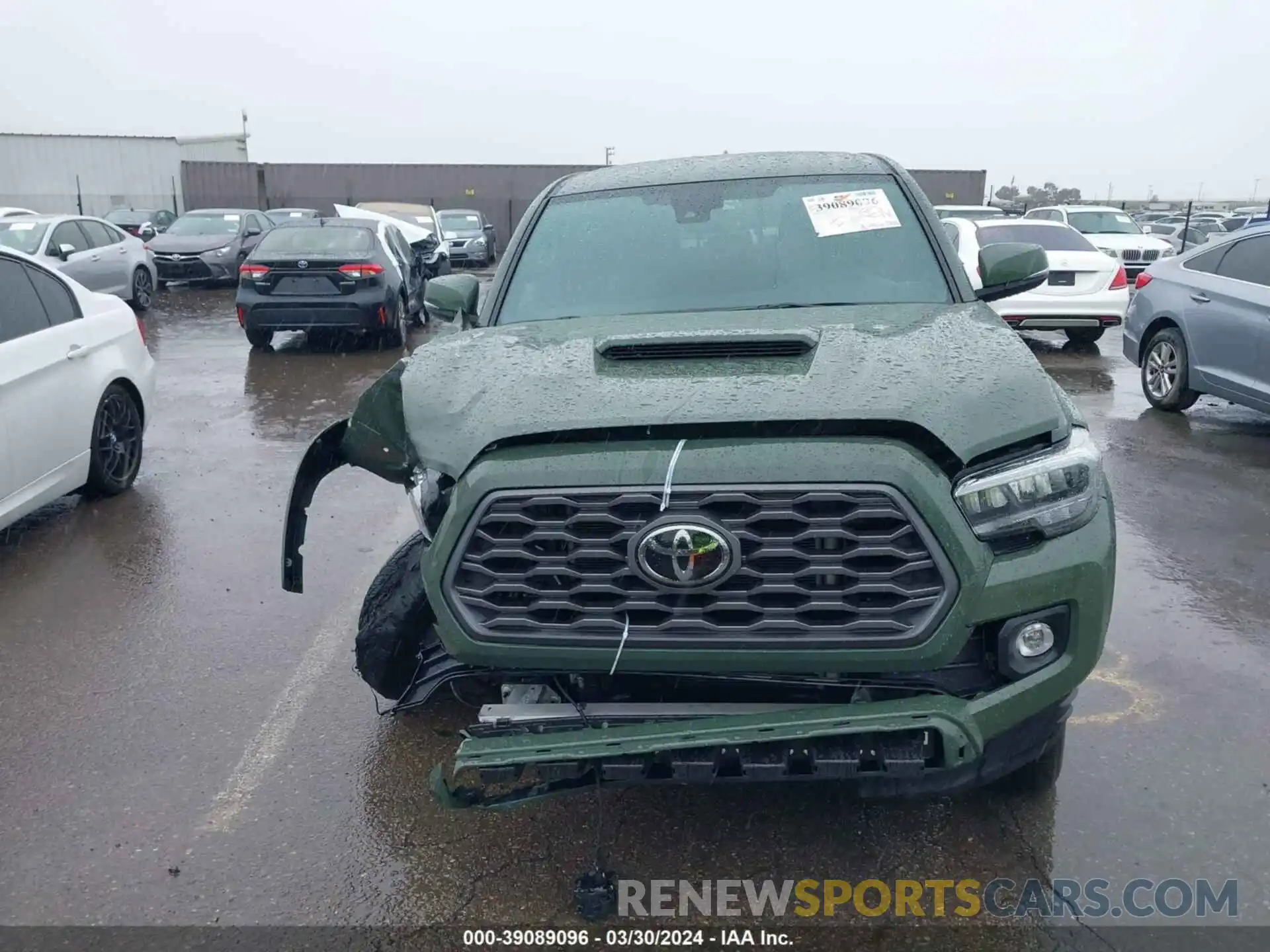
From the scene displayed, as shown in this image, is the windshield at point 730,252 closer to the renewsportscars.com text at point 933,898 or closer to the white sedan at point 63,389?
the renewsportscars.com text at point 933,898

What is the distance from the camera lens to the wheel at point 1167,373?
8633 mm

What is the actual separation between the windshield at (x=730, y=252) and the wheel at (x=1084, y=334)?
9.44 m

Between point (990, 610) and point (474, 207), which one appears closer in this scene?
point (990, 610)

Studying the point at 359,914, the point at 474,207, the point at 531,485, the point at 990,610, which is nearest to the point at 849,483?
the point at 990,610

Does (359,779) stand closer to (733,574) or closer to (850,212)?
(733,574)

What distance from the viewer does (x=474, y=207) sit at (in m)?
36.8

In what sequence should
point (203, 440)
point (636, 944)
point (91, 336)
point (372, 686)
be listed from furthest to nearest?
point (203, 440) → point (91, 336) → point (372, 686) → point (636, 944)

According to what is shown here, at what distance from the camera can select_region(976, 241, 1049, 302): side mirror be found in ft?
13.6

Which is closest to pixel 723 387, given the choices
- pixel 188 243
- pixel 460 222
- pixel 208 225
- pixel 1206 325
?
pixel 1206 325

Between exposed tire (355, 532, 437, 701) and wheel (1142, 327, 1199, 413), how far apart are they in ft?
24.4

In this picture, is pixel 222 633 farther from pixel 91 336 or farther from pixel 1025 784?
pixel 1025 784

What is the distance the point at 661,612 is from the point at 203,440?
254 inches

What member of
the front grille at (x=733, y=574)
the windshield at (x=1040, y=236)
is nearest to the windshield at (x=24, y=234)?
the windshield at (x=1040, y=236)

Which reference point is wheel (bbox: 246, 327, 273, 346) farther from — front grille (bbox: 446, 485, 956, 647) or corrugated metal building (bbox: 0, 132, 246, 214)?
corrugated metal building (bbox: 0, 132, 246, 214)
